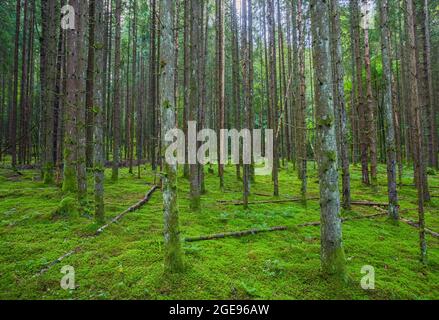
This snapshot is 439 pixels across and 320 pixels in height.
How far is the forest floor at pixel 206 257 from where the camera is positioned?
367cm

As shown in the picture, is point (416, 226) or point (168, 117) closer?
point (168, 117)

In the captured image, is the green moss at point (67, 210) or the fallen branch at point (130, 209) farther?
the green moss at point (67, 210)

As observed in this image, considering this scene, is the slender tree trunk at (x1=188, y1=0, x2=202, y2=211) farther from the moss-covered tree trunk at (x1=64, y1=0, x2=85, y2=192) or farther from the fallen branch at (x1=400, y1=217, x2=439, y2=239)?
the fallen branch at (x1=400, y1=217, x2=439, y2=239)

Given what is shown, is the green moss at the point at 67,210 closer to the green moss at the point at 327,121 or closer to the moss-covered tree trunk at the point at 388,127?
→ the green moss at the point at 327,121

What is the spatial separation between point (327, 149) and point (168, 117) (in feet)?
7.76

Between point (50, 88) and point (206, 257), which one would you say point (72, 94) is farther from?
point (206, 257)

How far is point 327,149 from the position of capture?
3.79 m

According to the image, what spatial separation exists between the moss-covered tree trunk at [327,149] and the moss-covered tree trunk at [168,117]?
84.5 inches

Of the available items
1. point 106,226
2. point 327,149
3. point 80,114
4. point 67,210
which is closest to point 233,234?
point 106,226

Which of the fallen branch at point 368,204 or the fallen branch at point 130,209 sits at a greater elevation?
the fallen branch at point 130,209
